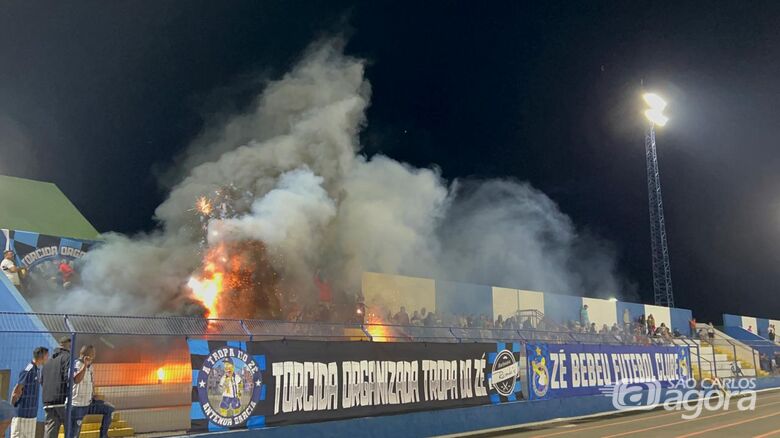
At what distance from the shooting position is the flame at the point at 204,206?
78.7 ft

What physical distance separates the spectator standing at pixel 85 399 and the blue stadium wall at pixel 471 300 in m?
12.5

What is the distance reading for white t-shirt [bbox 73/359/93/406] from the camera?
898cm

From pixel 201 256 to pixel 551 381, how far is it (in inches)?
507

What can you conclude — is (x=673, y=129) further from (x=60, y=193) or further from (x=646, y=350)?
(x=60, y=193)

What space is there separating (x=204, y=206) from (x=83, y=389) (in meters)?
15.7

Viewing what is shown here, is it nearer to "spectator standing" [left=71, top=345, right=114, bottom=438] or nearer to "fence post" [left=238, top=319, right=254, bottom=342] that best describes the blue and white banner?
"fence post" [left=238, top=319, right=254, bottom=342]

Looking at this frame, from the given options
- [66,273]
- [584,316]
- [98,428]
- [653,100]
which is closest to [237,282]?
[66,273]

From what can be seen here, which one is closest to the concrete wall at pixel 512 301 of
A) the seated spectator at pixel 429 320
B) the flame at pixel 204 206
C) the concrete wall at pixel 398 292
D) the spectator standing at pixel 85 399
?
the concrete wall at pixel 398 292

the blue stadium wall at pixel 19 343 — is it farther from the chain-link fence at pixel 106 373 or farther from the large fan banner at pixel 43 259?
the large fan banner at pixel 43 259

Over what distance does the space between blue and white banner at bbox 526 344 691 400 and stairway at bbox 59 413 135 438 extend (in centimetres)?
959

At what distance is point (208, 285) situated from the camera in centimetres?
2200

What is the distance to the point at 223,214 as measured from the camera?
23.6m

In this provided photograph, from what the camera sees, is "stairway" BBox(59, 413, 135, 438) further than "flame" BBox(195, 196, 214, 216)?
No

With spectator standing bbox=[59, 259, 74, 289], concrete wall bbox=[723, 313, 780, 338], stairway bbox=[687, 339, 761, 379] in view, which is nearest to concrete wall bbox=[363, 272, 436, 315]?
spectator standing bbox=[59, 259, 74, 289]
